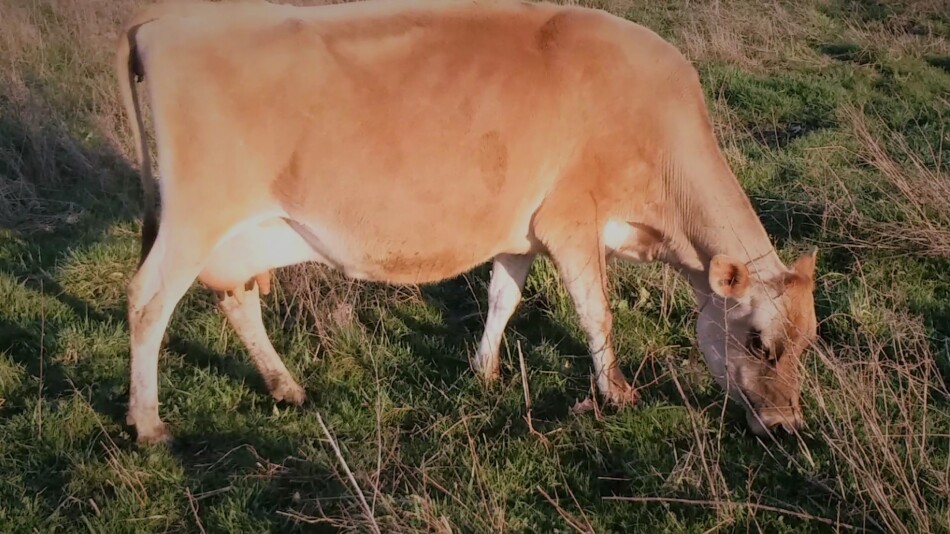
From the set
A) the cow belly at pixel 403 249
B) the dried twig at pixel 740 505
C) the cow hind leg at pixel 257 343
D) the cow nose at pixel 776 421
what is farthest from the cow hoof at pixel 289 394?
the cow nose at pixel 776 421

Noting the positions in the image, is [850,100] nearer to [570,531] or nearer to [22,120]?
[570,531]

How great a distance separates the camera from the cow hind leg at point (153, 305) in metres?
4.16

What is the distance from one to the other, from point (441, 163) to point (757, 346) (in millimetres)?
1897

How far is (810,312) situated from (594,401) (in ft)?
3.92

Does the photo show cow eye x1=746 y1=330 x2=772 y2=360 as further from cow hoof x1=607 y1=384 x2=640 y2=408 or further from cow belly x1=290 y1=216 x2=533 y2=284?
cow belly x1=290 y1=216 x2=533 y2=284

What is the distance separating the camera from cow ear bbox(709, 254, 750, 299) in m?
4.10

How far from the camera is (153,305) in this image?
4234 millimetres

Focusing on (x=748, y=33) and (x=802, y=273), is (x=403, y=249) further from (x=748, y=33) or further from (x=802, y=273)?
(x=748, y=33)

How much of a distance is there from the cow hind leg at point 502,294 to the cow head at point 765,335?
4.36 ft

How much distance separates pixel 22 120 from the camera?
8305 mm

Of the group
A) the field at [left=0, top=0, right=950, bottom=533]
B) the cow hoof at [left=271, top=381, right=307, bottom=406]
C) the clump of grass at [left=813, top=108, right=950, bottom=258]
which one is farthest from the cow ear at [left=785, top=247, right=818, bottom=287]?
the cow hoof at [left=271, top=381, right=307, bottom=406]

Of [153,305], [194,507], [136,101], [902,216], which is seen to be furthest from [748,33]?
[194,507]

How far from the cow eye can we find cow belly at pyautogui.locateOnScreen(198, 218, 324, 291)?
234cm

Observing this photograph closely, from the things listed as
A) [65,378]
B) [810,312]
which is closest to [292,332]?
[65,378]
